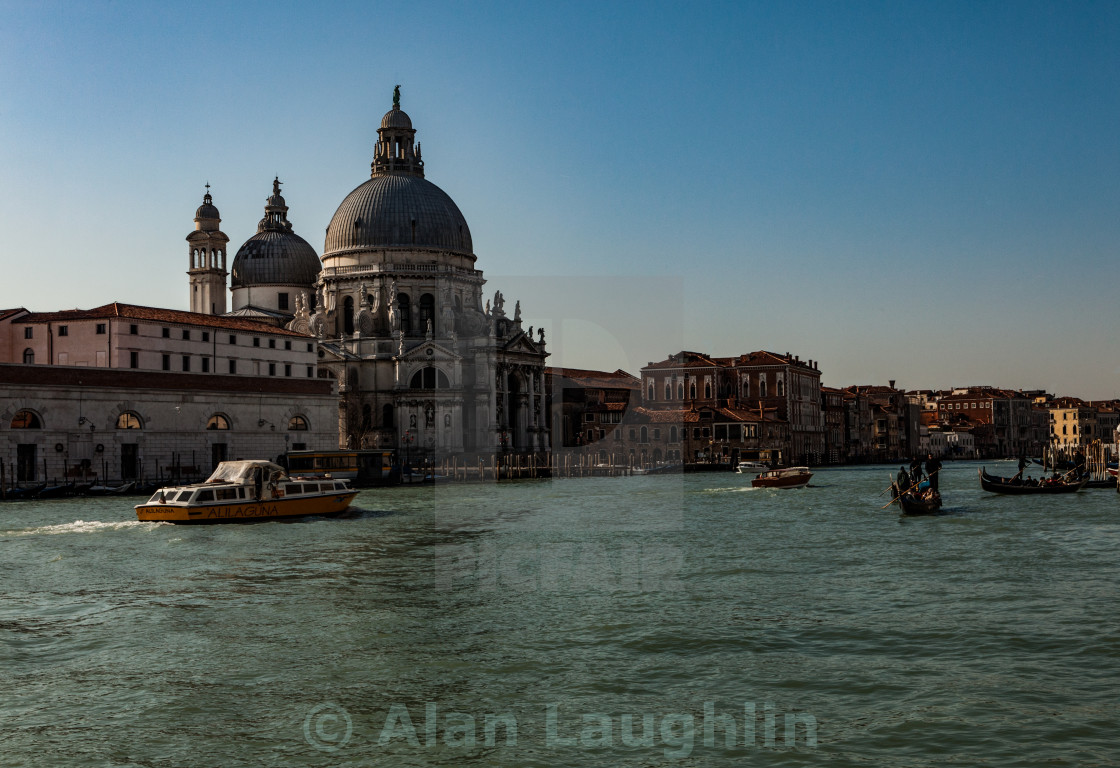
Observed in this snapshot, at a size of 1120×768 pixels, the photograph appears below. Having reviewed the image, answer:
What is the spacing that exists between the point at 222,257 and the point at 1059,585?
5944cm

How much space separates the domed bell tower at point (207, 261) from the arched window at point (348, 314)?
24.9 feet

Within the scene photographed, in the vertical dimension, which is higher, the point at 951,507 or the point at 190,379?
the point at 190,379

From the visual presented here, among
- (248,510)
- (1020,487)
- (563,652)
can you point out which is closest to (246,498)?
(248,510)

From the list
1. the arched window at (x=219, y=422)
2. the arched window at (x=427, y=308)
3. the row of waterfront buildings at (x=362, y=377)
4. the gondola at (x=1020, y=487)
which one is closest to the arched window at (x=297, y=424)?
the row of waterfront buildings at (x=362, y=377)

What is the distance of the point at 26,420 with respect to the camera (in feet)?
120

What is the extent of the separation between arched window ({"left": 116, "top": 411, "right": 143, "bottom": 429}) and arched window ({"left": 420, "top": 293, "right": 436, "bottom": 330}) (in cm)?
2591

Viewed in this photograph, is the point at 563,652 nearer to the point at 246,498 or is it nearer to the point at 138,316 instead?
the point at 246,498

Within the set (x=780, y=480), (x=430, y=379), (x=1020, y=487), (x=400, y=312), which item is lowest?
(x=1020, y=487)

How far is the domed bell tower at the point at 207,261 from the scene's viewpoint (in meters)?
66.4

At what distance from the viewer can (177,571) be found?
1784 centimetres

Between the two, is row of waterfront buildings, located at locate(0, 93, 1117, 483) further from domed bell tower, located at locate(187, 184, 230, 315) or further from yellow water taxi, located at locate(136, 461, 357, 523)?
yellow water taxi, located at locate(136, 461, 357, 523)

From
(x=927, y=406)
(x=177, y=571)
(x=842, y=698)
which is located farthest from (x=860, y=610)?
(x=927, y=406)

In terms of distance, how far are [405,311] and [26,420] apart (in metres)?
29.1

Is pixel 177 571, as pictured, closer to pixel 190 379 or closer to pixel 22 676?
pixel 22 676
